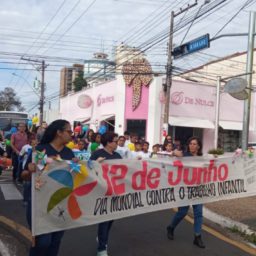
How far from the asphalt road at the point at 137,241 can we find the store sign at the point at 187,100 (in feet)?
60.5

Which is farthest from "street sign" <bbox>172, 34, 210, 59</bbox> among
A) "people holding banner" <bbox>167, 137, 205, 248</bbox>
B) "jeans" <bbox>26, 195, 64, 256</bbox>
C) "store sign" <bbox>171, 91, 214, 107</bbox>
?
"jeans" <bbox>26, 195, 64, 256</bbox>

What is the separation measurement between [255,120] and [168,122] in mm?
7893

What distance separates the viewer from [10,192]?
10.5 meters

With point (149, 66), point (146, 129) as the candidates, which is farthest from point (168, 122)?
point (149, 66)

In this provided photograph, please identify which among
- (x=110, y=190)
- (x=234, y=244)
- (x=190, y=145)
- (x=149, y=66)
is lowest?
(x=234, y=244)

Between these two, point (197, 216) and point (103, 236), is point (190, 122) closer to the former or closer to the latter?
point (197, 216)

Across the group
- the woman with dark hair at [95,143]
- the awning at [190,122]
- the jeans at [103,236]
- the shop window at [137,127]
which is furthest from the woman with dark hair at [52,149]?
the shop window at [137,127]

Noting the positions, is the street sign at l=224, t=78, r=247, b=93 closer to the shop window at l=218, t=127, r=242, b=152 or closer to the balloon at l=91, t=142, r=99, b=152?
the balloon at l=91, t=142, r=99, b=152

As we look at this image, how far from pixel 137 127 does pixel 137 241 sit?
19.8m

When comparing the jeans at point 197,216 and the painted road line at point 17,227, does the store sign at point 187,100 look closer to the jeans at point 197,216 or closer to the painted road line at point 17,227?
the painted road line at point 17,227

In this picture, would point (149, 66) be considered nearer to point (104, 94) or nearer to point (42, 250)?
point (104, 94)

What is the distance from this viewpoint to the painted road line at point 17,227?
6506 millimetres

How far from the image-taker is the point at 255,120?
1165 inches

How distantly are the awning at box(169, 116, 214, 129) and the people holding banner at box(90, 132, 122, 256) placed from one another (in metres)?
19.6
